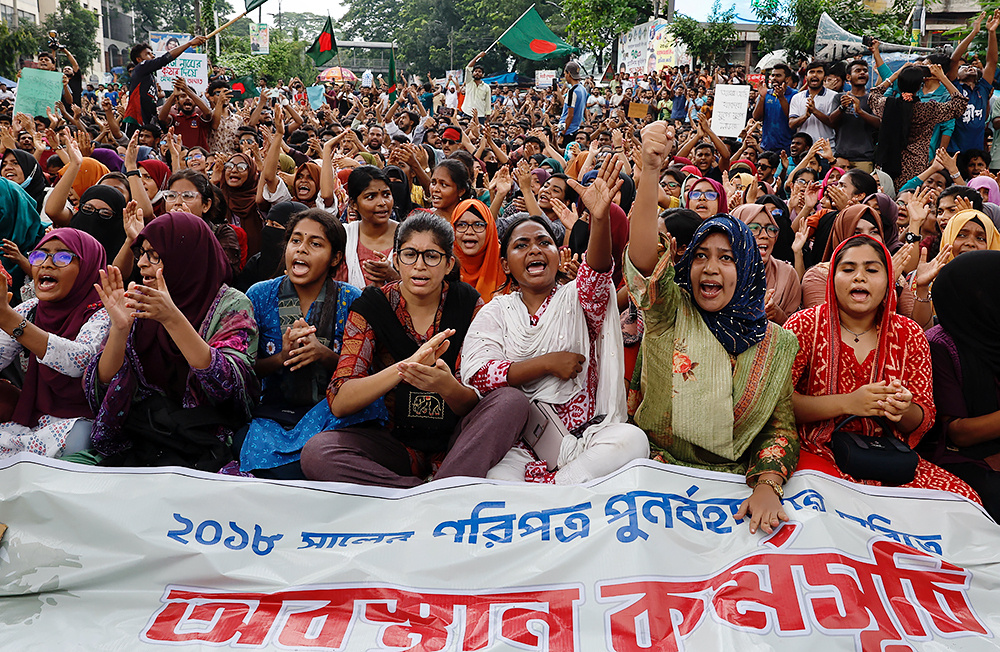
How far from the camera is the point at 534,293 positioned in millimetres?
3117

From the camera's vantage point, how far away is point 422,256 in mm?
3012

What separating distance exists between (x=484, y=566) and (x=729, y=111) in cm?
780

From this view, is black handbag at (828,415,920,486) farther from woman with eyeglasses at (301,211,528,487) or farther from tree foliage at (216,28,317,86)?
tree foliage at (216,28,317,86)

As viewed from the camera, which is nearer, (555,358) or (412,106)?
(555,358)

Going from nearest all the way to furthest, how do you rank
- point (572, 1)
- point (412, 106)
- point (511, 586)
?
point (511, 586), point (412, 106), point (572, 1)

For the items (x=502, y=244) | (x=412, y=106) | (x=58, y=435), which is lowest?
(x=58, y=435)

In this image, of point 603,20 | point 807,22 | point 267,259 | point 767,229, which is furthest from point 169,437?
point 603,20

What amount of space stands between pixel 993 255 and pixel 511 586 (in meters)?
2.23

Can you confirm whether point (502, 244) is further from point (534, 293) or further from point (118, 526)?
point (118, 526)

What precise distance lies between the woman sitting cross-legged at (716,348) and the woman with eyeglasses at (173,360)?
→ 1523 millimetres

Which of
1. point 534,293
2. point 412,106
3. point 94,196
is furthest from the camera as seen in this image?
point 412,106

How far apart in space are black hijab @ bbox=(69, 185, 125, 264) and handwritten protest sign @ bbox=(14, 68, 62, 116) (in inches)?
151

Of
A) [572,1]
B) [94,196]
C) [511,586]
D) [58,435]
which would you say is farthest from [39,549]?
[572,1]

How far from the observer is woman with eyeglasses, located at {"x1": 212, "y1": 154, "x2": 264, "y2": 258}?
5391 millimetres
